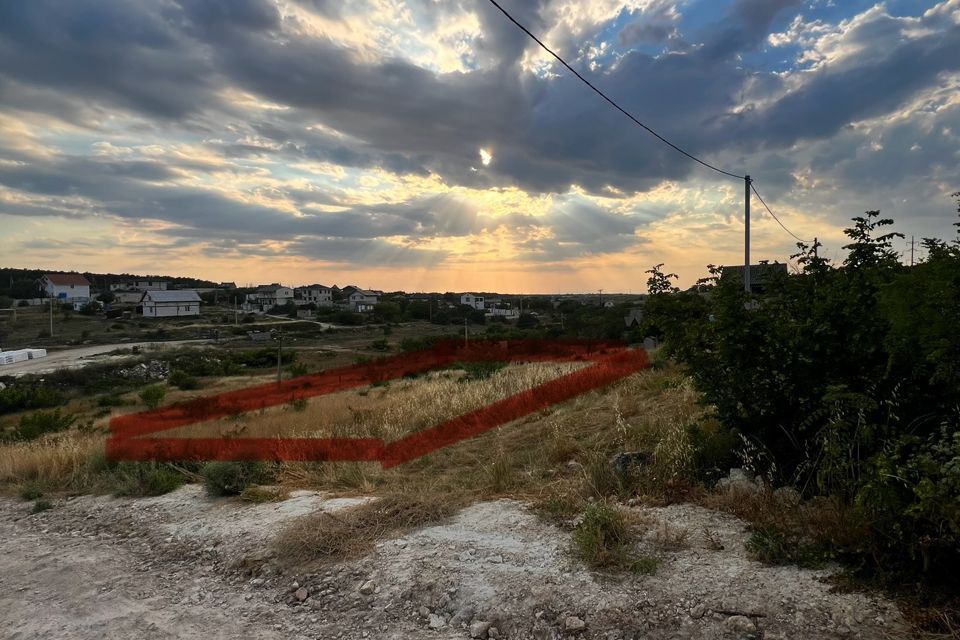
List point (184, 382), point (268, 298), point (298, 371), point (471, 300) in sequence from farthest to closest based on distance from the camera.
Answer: point (268, 298) → point (471, 300) → point (298, 371) → point (184, 382)

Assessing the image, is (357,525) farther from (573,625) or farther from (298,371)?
(298,371)

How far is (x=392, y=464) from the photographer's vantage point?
7.48 m

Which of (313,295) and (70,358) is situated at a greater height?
(313,295)

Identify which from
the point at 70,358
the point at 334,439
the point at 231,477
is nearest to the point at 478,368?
the point at 334,439

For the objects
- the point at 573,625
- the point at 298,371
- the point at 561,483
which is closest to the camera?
the point at 573,625

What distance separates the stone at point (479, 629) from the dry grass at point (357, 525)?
1363 millimetres

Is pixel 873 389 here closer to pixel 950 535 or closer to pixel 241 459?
pixel 950 535

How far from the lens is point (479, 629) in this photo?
3.24m

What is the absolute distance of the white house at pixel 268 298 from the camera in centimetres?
10989

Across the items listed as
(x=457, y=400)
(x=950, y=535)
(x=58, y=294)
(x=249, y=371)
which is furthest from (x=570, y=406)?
(x=58, y=294)

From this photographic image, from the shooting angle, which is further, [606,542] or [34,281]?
[34,281]

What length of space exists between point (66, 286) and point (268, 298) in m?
37.8

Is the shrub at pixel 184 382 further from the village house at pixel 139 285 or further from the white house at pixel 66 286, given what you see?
the village house at pixel 139 285

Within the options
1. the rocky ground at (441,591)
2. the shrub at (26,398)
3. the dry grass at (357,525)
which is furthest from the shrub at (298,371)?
the dry grass at (357,525)
